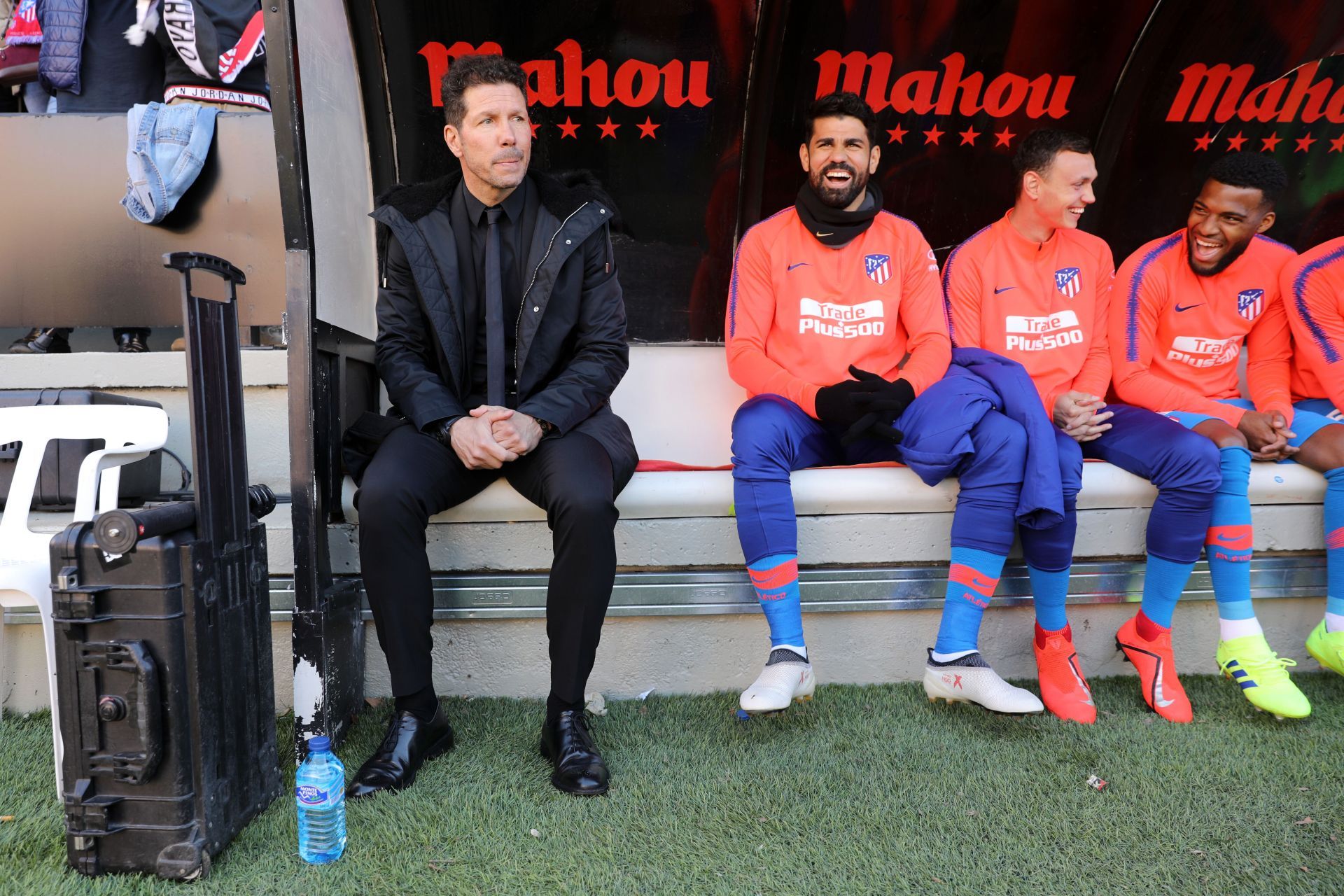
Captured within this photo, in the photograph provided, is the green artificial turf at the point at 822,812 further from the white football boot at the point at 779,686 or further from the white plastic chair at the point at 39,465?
the white plastic chair at the point at 39,465

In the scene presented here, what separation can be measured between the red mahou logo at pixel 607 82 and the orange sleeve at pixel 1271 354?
2012 mm

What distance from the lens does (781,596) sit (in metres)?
2.15

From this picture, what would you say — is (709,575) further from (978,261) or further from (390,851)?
(978,261)

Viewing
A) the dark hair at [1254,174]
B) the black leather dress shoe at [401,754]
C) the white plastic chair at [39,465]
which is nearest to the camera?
the white plastic chair at [39,465]

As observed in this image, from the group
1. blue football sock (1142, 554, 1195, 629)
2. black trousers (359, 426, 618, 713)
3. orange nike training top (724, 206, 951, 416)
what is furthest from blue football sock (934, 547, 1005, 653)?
black trousers (359, 426, 618, 713)

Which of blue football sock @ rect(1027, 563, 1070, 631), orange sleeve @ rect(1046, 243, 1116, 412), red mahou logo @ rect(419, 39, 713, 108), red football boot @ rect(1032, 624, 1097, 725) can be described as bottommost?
red football boot @ rect(1032, 624, 1097, 725)

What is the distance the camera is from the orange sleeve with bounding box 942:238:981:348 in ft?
8.85

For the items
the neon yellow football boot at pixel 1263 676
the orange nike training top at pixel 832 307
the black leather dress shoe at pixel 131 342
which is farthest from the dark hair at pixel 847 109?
the black leather dress shoe at pixel 131 342

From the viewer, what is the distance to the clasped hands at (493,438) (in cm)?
205

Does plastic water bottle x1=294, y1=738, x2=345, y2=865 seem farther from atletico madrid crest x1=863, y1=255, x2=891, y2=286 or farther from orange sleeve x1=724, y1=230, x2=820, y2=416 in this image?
atletico madrid crest x1=863, y1=255, x2=891, y2=286

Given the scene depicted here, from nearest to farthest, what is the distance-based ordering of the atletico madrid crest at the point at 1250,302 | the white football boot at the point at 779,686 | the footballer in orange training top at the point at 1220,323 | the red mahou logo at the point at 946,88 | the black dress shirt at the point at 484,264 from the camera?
the white football boot at the point at 779,686
the black dress shirt at the point at 484,264
the footballer in orange training top at the point at 1220,323
the atletico madrid crest at the point at 1250,302
the red mahou logo at the point at 946,88

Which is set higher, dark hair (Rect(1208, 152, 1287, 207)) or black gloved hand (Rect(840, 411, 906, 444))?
dark hair (Rect(1208, 152, 1287, 207))

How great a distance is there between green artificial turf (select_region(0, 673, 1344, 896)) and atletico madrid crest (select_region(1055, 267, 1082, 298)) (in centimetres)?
126

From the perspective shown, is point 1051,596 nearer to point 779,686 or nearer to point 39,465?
point 779,686
